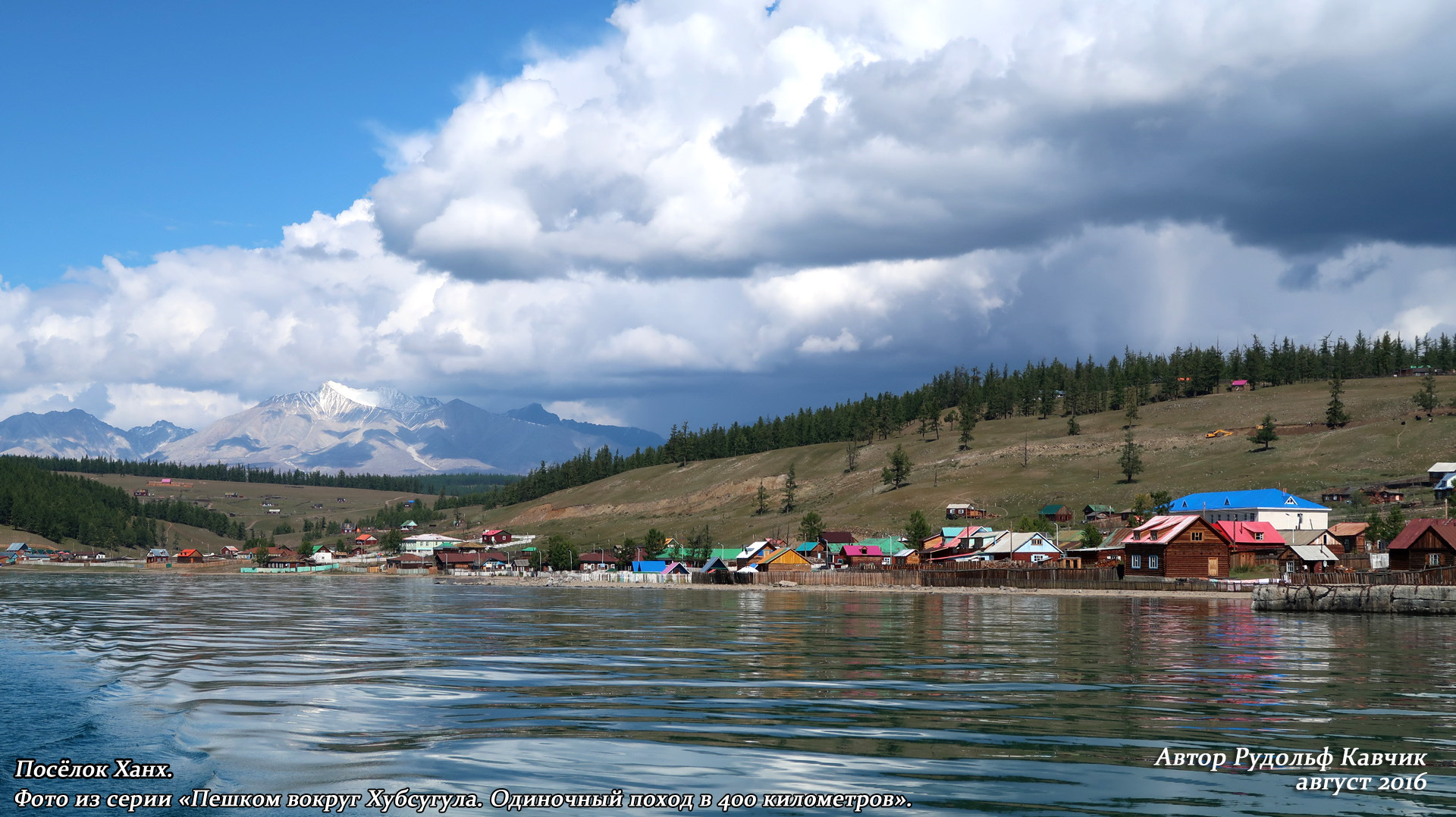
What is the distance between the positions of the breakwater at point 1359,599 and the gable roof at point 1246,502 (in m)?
74.1

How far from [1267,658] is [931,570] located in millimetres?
94614

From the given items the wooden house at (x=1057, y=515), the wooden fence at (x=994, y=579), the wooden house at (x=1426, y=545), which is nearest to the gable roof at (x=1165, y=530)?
the wooden fence at (x=994, y=579)

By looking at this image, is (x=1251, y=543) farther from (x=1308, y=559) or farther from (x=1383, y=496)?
(x=1383, y=496)

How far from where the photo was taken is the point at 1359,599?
230 feet

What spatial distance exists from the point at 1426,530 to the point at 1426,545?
1.43 meters

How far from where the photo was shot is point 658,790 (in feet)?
46.4

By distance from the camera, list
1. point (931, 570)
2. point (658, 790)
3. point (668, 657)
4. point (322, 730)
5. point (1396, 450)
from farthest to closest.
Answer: point (1396, 450) < point (931, 570) < point (668, 657) < point (322, 730) < point (658, 790)

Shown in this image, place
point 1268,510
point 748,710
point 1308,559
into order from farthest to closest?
point 1268,510 < point 1308,559 < point 748,710

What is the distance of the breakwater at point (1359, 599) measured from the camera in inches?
2633

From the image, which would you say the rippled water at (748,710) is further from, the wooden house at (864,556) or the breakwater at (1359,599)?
the wooden house at (864,556)

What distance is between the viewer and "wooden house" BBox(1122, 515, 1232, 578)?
370ft

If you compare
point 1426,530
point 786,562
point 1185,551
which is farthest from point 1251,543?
point 786,562

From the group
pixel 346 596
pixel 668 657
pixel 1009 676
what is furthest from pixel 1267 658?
pixel 346 596

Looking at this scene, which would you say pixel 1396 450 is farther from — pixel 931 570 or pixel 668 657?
pixel 668 657
